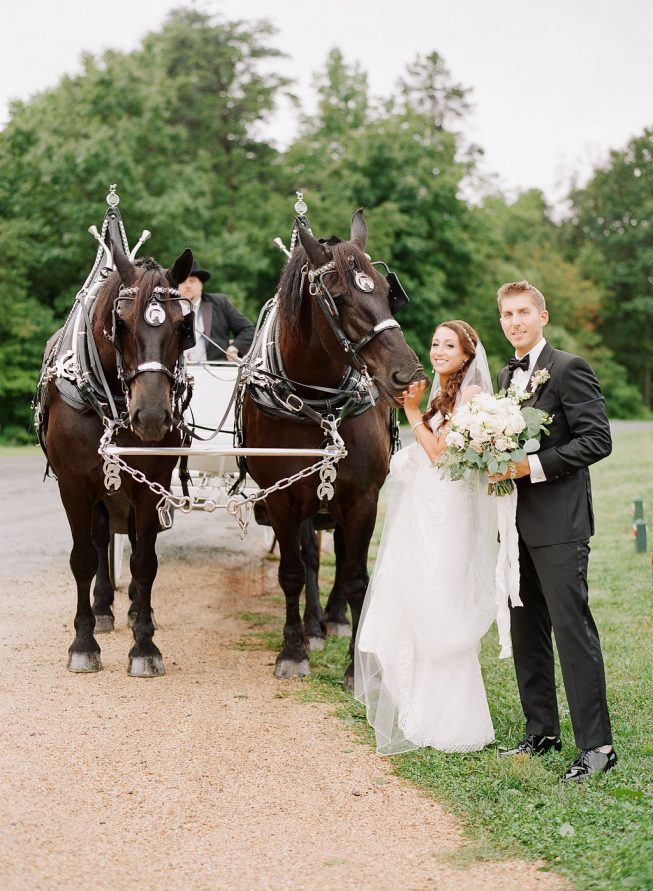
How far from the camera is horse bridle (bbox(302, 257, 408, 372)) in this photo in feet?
14.8

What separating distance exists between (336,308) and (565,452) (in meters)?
1.42

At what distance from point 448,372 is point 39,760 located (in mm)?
2534

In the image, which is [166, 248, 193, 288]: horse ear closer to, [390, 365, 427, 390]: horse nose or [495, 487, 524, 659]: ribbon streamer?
[390, 365, 427, 390]: horse nose

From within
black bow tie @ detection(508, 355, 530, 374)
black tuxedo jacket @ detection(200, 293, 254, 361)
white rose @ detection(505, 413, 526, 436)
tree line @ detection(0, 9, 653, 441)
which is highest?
tree line @ detection(0, 9, 653, 441)

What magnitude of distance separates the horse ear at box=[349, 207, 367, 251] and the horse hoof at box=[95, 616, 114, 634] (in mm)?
3174

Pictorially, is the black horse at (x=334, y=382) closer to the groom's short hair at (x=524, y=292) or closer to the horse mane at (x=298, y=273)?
the horse mane at (x=298, y=273)

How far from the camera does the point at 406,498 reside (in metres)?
4.57

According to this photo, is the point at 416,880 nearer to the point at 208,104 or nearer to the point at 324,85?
the point at 208,104

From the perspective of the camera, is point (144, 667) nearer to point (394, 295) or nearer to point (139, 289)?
point (139, 289)

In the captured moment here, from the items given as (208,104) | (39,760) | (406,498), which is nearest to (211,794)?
(39,760)

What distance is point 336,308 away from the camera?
183 inches

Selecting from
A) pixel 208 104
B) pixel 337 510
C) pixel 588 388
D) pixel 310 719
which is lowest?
pixel 310 719

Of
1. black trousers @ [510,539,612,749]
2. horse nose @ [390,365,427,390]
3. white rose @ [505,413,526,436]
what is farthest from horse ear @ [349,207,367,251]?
black trousers @ [510,539,612,749]

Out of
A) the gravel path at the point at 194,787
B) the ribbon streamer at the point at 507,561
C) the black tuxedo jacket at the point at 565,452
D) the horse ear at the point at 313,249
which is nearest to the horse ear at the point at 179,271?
the horse ear at the point at 313,249
